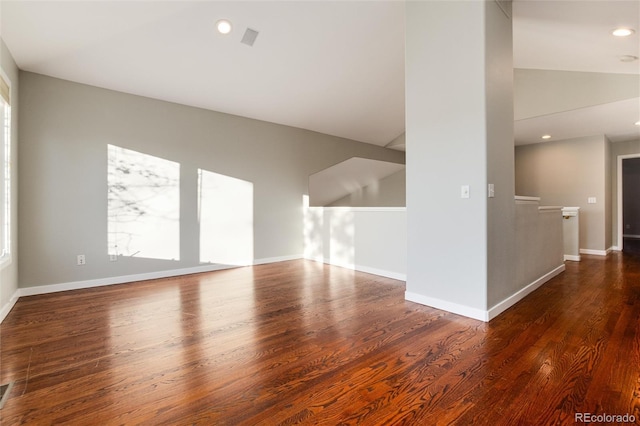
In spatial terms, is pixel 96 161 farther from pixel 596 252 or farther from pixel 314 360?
pixel 596 252

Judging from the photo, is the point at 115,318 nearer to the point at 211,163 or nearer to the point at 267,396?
the point at 267,396

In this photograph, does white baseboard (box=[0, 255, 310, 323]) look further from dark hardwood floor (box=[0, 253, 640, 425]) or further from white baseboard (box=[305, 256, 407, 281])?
white baseboard (box=[305, 256, 407, 281])

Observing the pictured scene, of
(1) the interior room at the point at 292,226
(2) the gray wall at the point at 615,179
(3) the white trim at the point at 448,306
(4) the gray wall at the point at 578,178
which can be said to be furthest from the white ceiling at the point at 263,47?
(3) the white trim at the point at 448,306

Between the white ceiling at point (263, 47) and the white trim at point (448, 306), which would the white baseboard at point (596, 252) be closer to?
the white ceiling at point (263, 47)

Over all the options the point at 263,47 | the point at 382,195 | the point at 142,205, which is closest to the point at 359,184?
the point at 382,195

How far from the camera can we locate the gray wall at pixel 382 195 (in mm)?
7816

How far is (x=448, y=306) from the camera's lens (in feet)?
8.89

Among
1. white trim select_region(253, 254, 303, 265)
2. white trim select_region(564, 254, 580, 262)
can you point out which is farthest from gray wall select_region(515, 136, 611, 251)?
white trim select_region(253, 254, 303, 265)

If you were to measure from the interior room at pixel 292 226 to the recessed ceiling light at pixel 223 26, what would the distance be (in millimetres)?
20

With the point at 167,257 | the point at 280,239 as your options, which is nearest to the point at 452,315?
the point at 280,239

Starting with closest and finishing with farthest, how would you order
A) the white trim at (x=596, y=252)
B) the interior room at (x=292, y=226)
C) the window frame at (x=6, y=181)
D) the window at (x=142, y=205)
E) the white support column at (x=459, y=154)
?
the interior room at (x=292, y=226)
the white support column at (x=459, y=154)
the window frame at (x=6, y=181)
the window at (x=142, y=205)
the white trim at (x=596, y=252)

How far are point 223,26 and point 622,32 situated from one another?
3814mm

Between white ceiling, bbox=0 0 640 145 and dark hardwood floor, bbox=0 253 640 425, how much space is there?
8.33 ft

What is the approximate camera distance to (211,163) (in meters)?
4.52
